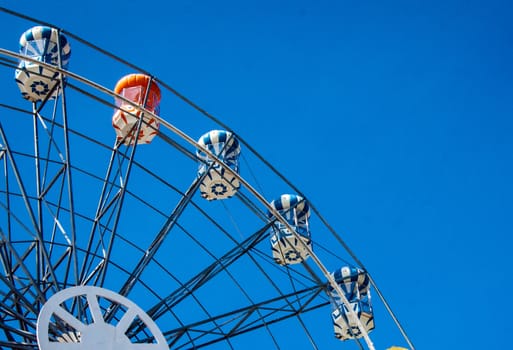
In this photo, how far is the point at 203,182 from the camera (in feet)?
63.3

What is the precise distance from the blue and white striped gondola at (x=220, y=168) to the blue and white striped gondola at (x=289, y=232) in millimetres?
1309

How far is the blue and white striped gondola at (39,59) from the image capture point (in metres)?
18.0

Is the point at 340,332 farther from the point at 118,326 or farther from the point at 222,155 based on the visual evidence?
the point at 118,326

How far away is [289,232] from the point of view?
19.8 meters

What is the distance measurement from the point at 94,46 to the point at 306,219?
23.4ft

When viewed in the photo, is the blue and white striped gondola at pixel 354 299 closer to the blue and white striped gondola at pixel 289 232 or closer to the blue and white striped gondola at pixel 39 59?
the blue and white striped gondola at pixel 289 232

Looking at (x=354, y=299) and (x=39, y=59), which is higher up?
(x=39, y=59)

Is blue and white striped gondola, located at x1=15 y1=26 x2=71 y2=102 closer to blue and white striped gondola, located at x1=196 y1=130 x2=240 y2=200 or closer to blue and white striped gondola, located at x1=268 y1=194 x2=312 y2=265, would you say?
blue and white striped gondola, located at x1=196 y1=130 x2=240 y2=200

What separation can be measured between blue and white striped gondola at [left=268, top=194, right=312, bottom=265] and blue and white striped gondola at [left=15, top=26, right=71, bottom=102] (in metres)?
5.89

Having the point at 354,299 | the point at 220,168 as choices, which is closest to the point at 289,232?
the point at 354,299

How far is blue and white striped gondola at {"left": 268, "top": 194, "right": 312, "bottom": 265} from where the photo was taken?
19781 millimetres

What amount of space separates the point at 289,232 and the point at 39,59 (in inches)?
271

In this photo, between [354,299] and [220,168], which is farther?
[354,299]

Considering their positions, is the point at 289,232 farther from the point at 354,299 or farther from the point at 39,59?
the point at 39,59
